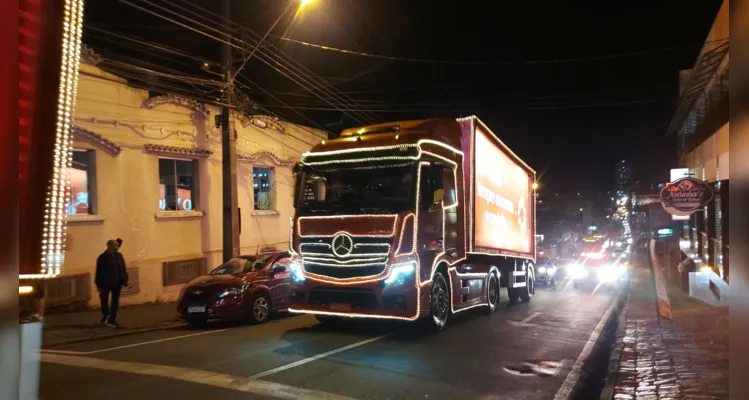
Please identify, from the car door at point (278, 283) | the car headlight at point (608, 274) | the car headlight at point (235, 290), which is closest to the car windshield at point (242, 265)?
the car door at point (278, 283)

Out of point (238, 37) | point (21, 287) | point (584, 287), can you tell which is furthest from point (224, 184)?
point (584, 287)

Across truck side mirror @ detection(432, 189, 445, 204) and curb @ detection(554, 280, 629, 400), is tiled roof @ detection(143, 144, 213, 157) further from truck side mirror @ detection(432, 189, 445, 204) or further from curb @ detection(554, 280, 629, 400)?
curb @ detection(554, 280, 629, 400)

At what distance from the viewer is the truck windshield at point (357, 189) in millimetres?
8992

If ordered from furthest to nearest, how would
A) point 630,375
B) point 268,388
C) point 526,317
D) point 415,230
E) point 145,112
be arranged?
point 145,112, point 526,317, point 415,230, point 630,375, point 268,388

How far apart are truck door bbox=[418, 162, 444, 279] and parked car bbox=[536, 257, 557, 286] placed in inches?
537

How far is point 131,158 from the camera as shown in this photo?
46.6ft

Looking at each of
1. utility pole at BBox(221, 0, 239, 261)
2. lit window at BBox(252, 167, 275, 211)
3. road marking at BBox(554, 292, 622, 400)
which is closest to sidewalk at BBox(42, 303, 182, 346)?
utility pole at BBox(221, 0, 239, 261)

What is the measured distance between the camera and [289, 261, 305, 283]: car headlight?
9.37 meters

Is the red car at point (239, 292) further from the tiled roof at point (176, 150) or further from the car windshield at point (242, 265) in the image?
the tiled roof at point (176, 150)

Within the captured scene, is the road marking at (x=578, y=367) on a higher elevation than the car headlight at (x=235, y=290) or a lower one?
lower

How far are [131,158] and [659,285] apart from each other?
1419cm

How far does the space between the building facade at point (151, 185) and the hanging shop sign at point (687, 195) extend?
10.9 metres

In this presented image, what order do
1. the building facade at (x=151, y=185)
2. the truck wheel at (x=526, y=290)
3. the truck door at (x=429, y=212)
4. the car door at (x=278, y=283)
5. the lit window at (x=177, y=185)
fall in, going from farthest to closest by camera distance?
the truck wheel at (x=526, y=290) < the lit window at (x=177, y=185) < the building facade at (x=151, y=185) < the car door at (x=278, y=283) < the truck door at (x=429, y=212)

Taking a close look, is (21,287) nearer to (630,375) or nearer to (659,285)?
(630,375)
